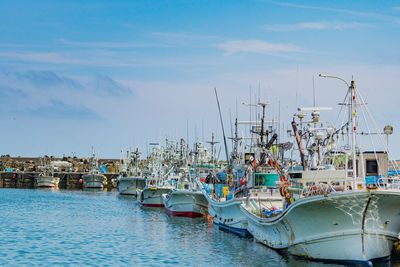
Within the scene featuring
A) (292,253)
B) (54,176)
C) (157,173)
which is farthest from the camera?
(54,176)

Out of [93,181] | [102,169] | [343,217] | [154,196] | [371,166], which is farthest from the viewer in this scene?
[102,169]

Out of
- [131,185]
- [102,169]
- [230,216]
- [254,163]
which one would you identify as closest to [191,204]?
[230,216]

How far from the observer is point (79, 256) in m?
43.9

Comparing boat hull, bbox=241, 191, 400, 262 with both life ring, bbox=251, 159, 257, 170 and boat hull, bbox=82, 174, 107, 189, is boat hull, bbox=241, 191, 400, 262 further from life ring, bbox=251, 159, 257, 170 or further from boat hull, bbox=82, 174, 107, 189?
boat hull, bbox=82, 174, 107, 189

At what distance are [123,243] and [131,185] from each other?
86065mm

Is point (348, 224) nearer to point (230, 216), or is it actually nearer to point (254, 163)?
point (254, 163)

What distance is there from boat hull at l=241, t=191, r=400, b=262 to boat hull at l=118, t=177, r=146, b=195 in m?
97.3

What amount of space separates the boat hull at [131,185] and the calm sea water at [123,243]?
193 ft

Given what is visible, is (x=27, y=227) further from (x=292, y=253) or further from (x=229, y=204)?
(x=292, y=253)

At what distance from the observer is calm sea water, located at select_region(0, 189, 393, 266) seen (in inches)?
1649

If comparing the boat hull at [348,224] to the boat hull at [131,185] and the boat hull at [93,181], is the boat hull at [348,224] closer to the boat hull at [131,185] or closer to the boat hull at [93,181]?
the boat hull at [131,185]

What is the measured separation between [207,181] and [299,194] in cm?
4602

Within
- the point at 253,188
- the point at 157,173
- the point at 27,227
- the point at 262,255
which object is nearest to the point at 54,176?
the point at 157,173

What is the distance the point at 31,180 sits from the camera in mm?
179625
